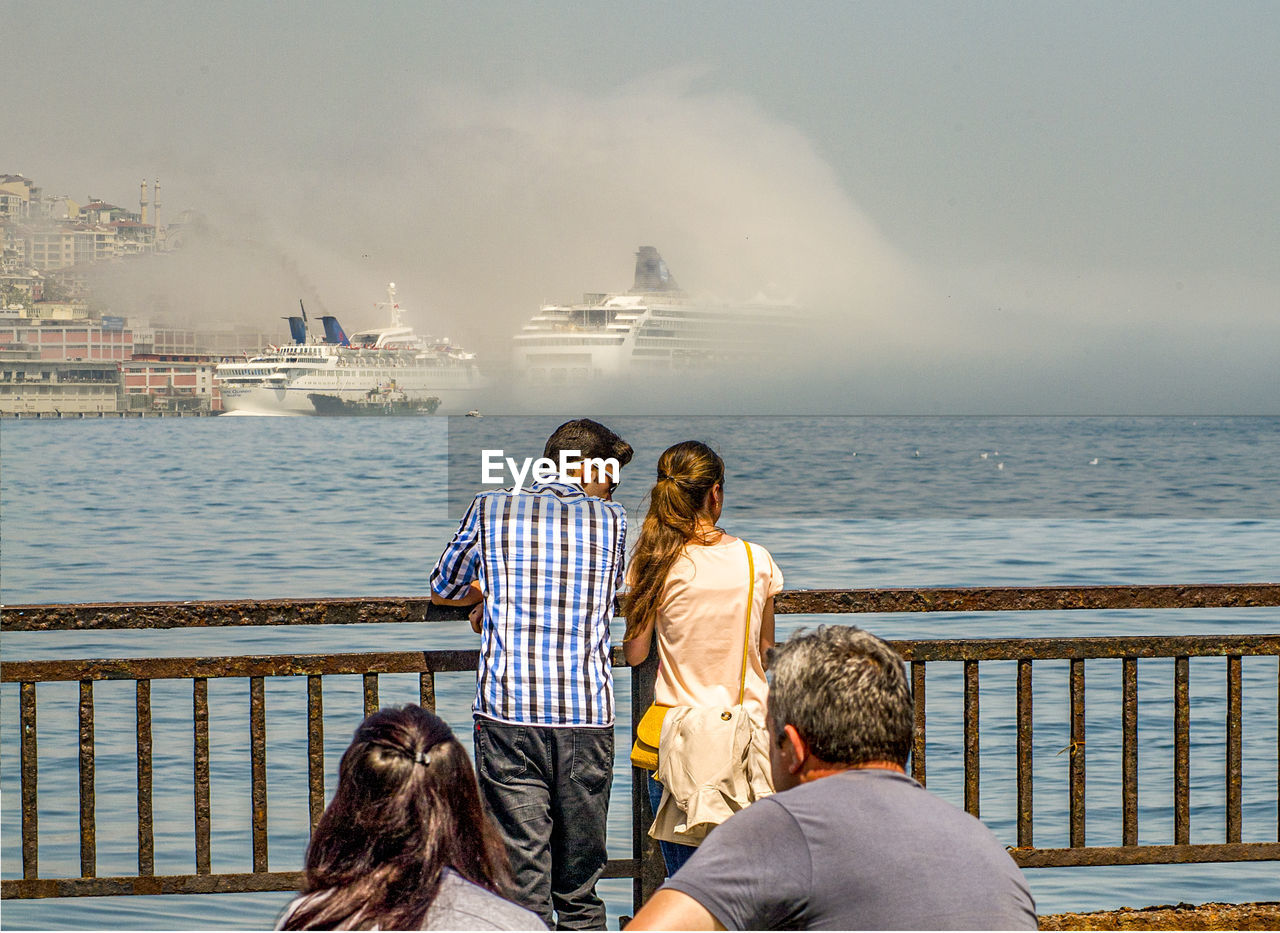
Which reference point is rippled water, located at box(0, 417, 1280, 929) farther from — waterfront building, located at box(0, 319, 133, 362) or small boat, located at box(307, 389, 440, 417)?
waterfront building, located at box(0, 319, 133, 362)

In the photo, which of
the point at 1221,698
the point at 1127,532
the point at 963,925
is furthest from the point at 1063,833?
the point at 1127,532

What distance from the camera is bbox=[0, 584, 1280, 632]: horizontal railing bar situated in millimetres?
3574

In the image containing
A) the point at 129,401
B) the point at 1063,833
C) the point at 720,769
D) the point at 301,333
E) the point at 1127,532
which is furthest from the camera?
the point at 301,333

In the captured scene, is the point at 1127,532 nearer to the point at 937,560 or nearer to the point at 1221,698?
the point at 937,560

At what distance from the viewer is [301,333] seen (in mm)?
126312

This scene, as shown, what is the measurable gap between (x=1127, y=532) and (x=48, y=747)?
87.0 feet

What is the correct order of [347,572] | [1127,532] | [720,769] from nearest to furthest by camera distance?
[720,769], [347,572], [1127,532]

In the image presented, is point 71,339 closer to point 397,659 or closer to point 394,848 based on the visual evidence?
point 397,659

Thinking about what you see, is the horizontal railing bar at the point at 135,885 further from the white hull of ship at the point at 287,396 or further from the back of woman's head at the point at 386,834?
the white hull of ship at the point at 287,396

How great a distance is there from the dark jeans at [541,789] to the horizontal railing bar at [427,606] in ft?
1.21

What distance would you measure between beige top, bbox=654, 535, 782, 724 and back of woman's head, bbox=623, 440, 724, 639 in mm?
30

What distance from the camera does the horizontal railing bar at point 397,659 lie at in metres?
3.63

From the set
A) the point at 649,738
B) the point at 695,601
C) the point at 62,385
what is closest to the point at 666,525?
the point at 695,601

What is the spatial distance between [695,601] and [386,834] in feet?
5.79
